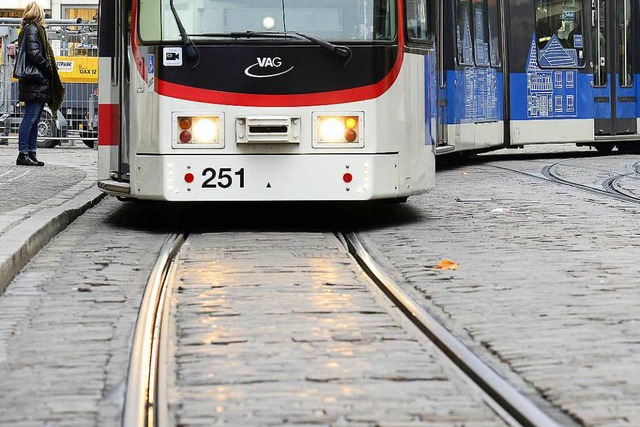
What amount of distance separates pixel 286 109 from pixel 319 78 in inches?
12.8

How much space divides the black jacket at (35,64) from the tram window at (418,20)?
23.5 feet

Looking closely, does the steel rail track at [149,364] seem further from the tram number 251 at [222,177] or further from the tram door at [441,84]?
the tram door at [441,84]

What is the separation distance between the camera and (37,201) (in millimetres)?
11773

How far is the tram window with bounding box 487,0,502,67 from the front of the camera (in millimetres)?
19734

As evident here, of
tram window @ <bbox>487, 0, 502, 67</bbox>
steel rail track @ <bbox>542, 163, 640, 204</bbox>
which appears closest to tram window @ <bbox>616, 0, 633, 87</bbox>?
tram window @ <bbox>487, 0, 502, 67</bbox>

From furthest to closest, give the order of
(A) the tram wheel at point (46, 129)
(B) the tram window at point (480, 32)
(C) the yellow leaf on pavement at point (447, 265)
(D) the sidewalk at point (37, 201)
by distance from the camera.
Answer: (A) the tram wheel at point (46, 129) < (B) the tram window at point (480, 32) < (D) the sidewalk at point (37, 201) < (C) the yellow leaf on pavement at point (447, 265)

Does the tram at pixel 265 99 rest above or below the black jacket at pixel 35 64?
below

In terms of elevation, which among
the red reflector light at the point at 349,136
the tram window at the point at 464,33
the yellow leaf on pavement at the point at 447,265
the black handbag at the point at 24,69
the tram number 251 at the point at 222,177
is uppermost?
the tram window at the point at 464,33

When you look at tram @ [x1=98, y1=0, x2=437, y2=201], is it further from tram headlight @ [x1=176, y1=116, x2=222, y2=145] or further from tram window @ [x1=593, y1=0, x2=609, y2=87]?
tram window @ [x1=593, y1=0, x2=609, y2=87]

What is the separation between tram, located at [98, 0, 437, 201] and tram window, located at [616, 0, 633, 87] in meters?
12.9

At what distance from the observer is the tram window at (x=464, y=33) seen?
17953mm

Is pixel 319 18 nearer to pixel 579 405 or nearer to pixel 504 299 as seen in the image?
pixel 504 299

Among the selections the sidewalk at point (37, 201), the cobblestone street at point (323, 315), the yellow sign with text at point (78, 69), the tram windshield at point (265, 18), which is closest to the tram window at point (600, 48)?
the sidewalk at point (37, 201)

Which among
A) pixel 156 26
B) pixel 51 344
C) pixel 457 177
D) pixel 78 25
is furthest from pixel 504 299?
pixel 78 25
